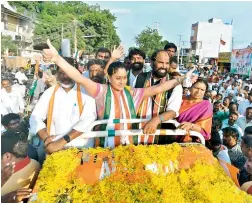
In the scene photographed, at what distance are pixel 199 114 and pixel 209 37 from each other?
3089 inches

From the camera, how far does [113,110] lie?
317cm

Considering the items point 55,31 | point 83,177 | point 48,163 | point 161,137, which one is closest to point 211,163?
point 161,137

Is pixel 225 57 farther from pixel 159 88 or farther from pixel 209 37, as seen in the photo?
pixel 209 37

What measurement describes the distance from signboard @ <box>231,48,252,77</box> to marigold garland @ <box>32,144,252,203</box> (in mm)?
22948

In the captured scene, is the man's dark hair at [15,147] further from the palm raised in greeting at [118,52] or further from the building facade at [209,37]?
the building facade at [209,37]

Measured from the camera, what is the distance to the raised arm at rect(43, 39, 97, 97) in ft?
9.65

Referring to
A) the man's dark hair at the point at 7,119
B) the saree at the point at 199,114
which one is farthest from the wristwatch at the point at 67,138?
the man's dark hair at the point at 7,119

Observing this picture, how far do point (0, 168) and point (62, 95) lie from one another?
97cm

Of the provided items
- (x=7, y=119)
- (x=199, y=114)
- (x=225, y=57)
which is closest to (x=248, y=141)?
(x=199, y=114)

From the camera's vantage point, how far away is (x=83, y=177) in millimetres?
2572

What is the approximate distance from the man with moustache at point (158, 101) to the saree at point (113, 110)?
0.22 m

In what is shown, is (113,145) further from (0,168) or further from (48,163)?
(0,168)

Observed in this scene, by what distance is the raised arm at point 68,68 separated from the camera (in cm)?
294

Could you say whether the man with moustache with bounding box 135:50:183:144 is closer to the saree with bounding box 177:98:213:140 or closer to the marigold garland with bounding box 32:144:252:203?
the saree with bounding box 177:98:213:140
